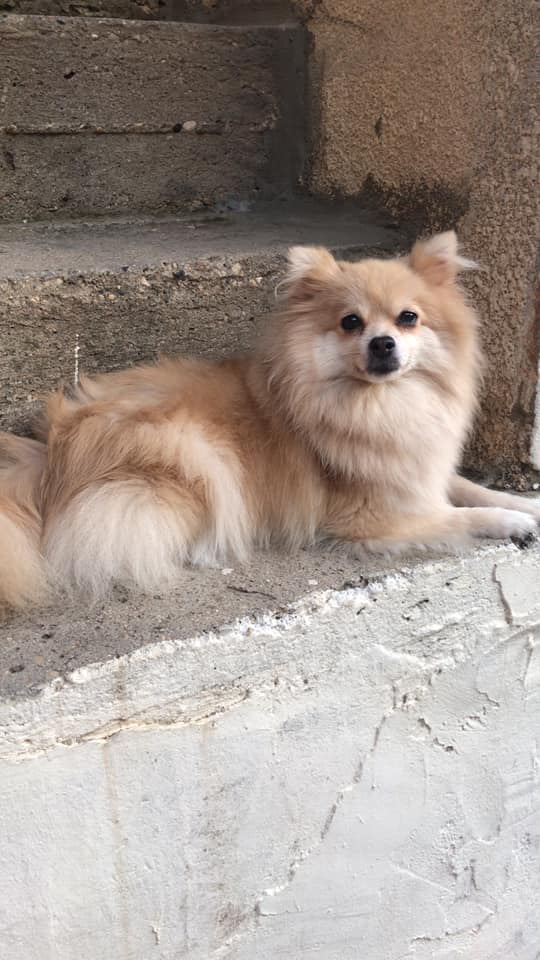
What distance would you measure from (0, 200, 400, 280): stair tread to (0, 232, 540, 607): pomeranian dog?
32cm

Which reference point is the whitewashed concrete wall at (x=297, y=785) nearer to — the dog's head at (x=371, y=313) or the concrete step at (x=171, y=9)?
the dog's head at (x=371, y=313)

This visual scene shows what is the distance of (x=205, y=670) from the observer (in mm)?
1547

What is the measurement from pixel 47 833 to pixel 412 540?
0.96m

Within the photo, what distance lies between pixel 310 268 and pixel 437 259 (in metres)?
0.30

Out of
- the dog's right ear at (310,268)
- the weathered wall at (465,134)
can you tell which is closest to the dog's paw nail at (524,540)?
the weathered wall at (465,134)

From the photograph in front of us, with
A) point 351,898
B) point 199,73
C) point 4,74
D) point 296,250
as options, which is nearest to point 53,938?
point 351,898

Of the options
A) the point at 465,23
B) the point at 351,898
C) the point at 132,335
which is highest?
the point at 465,23

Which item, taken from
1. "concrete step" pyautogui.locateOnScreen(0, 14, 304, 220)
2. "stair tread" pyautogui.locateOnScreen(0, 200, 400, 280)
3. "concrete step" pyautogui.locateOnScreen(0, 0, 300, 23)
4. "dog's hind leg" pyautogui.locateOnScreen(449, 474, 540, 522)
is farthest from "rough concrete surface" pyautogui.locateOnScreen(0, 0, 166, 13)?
"dog's hind leg" pyautogui.locateOnScreen(449, 474, 540, 522)

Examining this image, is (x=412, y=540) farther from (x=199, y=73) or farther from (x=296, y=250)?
(x=199, y=73)

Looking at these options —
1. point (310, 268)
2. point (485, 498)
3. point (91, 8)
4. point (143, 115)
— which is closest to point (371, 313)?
point (310, 268)

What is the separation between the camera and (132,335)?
2.08 meters

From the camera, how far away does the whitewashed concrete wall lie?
147cm

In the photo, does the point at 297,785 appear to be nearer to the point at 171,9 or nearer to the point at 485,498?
the point at 485,498

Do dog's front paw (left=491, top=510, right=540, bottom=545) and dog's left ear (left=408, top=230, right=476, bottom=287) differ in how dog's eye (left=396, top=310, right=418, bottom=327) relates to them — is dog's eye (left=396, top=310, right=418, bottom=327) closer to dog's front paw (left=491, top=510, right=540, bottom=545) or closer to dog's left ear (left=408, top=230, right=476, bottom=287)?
dog's left ear (left=408, top=230, right=476, bottom=287)
